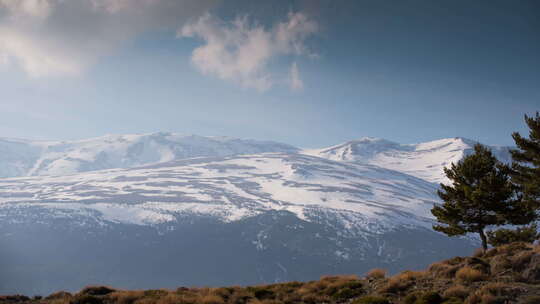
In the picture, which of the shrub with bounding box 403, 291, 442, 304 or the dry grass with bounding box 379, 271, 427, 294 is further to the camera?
the dry grass with bounding box 379, 271, 427, 294

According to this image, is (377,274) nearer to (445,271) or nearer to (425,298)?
(445,271)

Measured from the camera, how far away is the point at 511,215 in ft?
110

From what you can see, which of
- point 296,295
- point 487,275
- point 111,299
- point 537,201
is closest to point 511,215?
point 537,201

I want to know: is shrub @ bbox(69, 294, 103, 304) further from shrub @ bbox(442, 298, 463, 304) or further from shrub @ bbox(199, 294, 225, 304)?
shrub @ bbox(442, 298, 463, 304)

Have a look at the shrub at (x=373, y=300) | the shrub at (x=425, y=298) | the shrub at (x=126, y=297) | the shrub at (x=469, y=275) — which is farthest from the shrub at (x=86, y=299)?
the shrub at (x=469, y=275)

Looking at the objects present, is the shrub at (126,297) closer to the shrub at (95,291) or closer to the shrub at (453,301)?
the shrub at (95,291)

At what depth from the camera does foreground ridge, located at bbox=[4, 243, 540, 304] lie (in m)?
15.4

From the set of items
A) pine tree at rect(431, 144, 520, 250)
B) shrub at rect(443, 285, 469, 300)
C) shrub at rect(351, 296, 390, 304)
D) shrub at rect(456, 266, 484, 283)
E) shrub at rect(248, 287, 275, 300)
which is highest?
pine tree at rect(431, 144, 520, 250)

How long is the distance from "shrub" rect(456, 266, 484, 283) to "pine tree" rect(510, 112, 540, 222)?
2009cm

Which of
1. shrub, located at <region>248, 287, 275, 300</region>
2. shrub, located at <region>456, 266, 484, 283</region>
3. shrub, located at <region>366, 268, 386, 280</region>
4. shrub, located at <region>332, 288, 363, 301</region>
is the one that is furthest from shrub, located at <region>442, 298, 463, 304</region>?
shrub, located at <region>248, 287, 275, 300</region>

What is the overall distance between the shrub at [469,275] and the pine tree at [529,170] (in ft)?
65.9

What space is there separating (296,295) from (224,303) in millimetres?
5093

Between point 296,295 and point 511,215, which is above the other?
point 511,215

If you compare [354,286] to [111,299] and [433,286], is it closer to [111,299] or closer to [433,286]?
[433,286]
